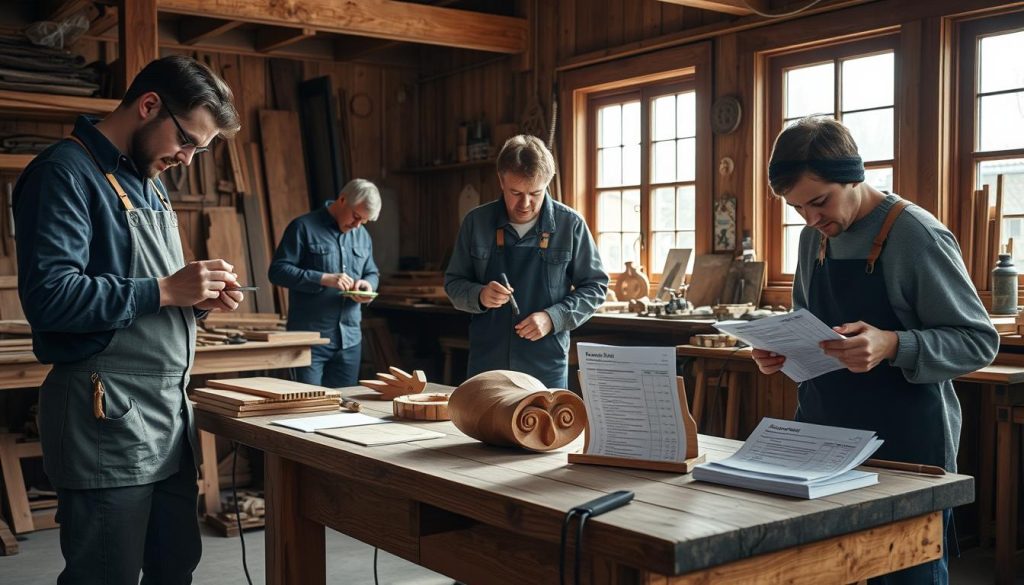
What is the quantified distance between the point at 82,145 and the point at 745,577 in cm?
186

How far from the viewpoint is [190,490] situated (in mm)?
2787

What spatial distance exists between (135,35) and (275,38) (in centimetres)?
238

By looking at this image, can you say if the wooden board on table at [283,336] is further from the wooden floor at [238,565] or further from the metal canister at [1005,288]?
the metal canister at [1005,288]

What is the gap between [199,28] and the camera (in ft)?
24.6

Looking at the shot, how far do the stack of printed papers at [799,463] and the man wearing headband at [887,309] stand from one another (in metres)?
0.29

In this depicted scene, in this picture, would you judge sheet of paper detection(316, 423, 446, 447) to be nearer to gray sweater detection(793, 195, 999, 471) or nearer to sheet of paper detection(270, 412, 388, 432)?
sheet of paper detection(270, 412, 388, 432)

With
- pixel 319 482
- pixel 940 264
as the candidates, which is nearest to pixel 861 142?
pixel 940 264

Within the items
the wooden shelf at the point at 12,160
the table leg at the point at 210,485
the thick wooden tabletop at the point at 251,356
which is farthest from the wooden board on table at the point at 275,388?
the wooden shelf at the point at 12,160

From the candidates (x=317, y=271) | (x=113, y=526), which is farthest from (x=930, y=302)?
(x=317, y=271)

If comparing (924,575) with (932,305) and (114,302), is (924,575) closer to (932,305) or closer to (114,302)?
(932,305)

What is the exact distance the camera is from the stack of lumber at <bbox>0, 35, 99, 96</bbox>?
5414mm

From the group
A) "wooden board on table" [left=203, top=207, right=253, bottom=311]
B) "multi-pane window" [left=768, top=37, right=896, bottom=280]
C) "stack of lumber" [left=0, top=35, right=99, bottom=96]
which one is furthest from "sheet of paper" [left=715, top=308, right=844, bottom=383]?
"wooden board on table" [left=203, top=207, right=253, bottom=311]

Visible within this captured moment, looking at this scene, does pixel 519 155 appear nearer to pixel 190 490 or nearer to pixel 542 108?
pixel 190 490

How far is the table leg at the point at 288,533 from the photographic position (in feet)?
9.65
